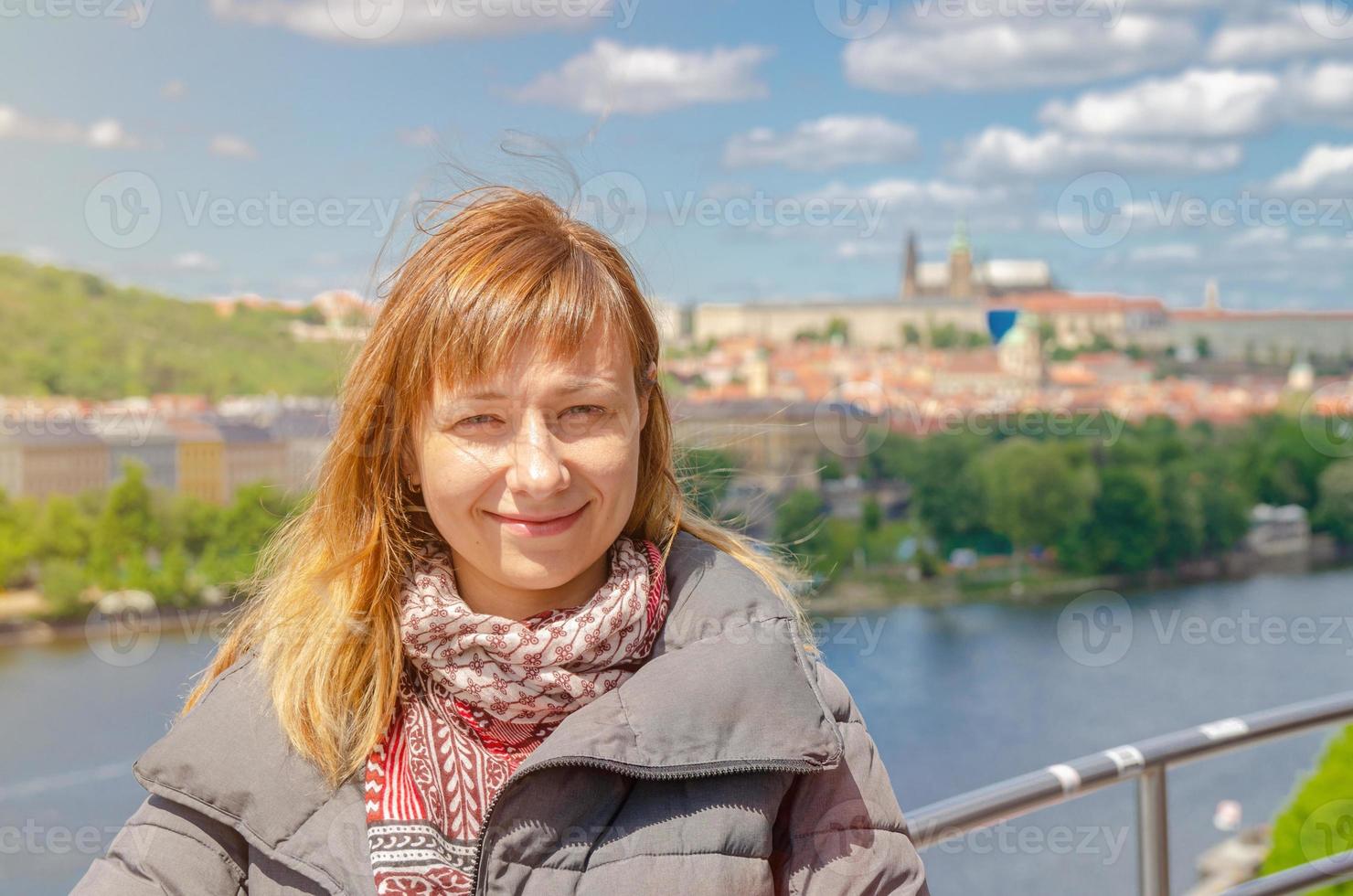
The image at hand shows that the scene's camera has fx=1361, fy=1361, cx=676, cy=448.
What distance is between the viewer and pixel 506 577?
2.72ft

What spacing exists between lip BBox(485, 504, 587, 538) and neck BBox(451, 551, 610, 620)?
42 millimetres

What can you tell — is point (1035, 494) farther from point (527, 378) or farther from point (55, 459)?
point (527, 378)

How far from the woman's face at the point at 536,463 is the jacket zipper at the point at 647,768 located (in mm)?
119

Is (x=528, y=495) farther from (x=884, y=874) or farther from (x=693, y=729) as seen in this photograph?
(x=884, y=874)

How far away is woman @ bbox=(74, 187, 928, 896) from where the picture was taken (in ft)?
2.50

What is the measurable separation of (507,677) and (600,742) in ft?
0.29

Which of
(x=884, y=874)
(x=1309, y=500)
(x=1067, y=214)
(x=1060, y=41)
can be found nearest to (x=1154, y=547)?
(x=1309, y=500)

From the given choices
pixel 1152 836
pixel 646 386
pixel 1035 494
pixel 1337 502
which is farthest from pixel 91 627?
pixel 1337 502

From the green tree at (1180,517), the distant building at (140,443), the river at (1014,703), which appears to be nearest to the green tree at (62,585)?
the river at (1014,703)

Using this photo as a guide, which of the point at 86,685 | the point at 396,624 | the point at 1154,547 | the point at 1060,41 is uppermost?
the point at 1060,41

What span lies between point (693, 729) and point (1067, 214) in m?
48.4

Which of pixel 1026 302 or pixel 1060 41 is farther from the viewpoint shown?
pixel 1060 41

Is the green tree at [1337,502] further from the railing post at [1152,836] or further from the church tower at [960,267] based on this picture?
the railing post at [1152,836]

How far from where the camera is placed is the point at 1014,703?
95.8ft
